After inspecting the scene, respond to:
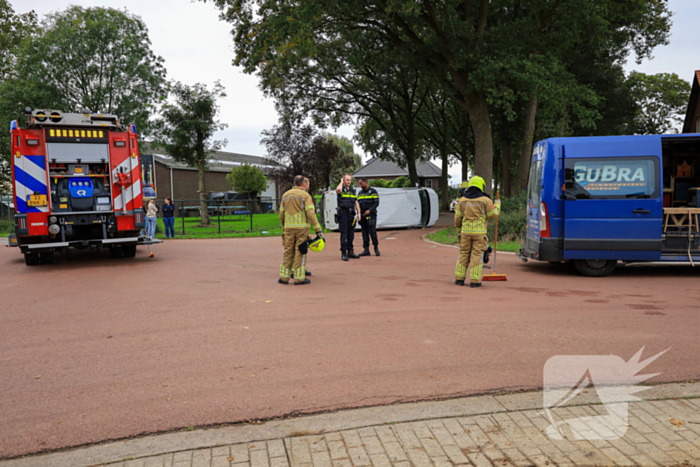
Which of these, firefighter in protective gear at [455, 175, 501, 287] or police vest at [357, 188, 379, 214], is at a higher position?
police vest at [357, 188, 379, 214]

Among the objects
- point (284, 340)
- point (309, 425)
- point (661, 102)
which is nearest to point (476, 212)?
point (284, 340)

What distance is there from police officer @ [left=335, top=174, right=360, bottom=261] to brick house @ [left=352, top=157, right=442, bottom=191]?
5741 centimetres

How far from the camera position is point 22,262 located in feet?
42.7

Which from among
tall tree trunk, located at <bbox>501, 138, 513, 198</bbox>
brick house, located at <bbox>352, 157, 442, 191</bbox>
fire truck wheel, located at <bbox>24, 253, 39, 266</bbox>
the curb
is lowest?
the curb

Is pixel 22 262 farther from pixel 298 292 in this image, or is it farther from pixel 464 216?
pixel 464 216

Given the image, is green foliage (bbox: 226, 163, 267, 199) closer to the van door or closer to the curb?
the van door

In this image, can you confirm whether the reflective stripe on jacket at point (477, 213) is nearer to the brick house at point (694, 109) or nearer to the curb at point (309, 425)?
the curb at point (309, 425)

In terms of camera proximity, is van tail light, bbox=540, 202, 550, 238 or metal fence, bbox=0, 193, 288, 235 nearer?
van tail light, bbox=540, 202, 550, 238

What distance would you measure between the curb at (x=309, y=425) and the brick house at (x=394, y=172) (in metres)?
66.3

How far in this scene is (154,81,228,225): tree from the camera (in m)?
25.6

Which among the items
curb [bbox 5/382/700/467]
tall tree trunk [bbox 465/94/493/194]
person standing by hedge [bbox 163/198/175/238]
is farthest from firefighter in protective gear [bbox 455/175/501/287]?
person standing by hedge [bbox 163/198/175/238]

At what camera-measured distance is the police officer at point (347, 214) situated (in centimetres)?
1253

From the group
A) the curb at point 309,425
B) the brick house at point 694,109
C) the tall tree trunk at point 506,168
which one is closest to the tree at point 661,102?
the brick house at point 694,109

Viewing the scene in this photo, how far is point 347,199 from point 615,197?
18.9ft
